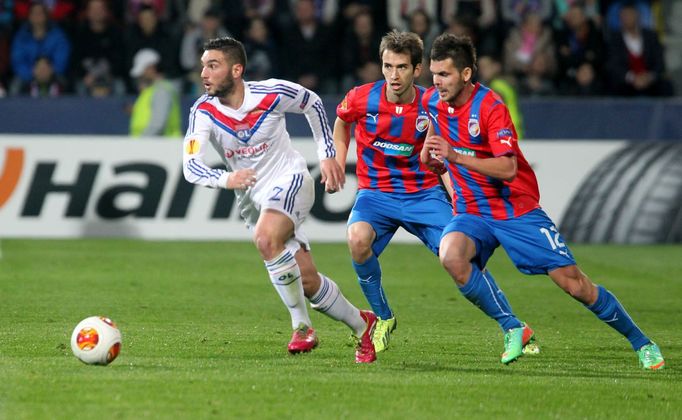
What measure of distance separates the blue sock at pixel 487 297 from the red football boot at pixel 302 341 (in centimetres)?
87

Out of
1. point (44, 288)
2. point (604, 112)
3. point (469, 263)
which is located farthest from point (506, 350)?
point (604, 112)

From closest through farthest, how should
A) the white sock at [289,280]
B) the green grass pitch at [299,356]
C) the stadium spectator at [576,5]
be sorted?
the green grass pitch at [299,356], the white sock at [289,280], the stadium spectator at [576,5]

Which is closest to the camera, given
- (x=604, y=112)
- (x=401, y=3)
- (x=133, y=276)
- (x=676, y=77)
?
(x=133, y=276)

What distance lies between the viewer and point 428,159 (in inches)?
292

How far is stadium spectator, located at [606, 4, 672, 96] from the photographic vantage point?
59.4ft

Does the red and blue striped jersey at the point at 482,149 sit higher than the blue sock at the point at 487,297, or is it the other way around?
the red and blue striped jersey at the point at 482,149

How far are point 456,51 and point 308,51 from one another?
1067 centimetres

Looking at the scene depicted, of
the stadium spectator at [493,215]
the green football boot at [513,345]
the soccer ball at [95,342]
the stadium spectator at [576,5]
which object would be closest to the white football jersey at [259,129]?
the stadium spectator at [493,215]

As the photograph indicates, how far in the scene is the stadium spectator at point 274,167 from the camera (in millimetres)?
7539

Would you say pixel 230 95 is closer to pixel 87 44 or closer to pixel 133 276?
pixel 133 276

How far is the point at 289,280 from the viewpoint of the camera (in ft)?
24.6

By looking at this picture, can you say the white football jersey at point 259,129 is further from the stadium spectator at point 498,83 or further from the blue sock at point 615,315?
the stadium spectator at point 498,83

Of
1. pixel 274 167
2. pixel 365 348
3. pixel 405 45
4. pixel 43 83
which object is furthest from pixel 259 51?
pixel 365 348

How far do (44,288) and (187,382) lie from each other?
498 centimetres
